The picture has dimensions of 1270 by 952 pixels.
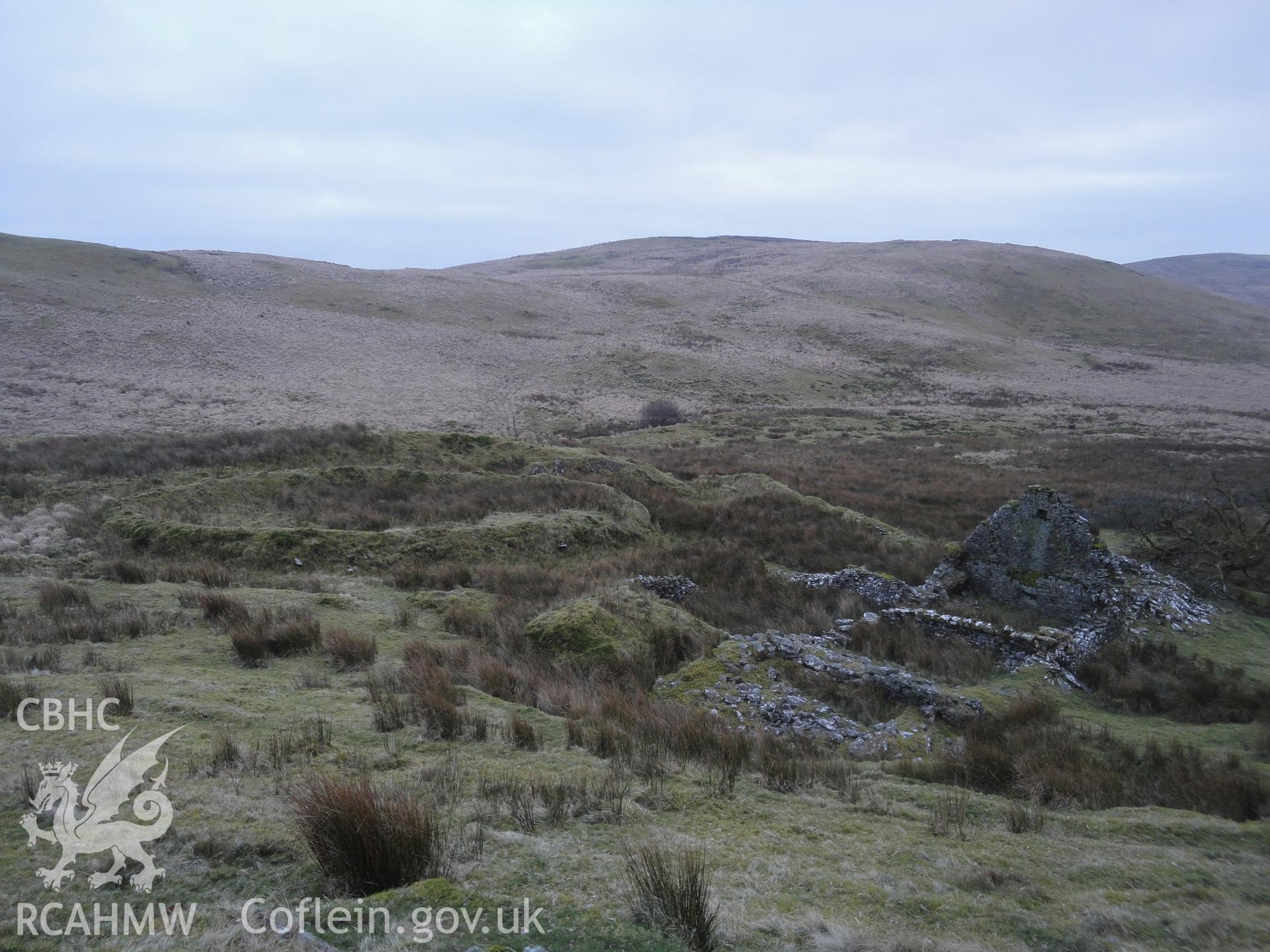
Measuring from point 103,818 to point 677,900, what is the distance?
125 inches

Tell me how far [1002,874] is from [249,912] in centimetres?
397

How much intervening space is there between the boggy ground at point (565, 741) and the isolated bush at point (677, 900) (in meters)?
0.07

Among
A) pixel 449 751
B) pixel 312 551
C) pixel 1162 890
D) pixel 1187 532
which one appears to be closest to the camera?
pixel 1162 890

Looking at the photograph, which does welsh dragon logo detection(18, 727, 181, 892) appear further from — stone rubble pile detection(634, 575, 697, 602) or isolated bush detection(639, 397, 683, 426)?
isolated bush detection(639, 397, 683, 426)

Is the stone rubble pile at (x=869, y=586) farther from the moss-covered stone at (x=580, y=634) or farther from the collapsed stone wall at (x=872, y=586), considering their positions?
the moss-covered stone at (x=580, y=634)

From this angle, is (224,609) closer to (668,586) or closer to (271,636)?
(271,636)

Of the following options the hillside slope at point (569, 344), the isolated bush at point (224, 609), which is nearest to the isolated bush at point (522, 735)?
the isolated bush at point (224, 609)

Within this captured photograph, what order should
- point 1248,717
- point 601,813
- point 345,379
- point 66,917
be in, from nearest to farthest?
point 66,917 → point 601,813 → point 1248,717 → point 345,379

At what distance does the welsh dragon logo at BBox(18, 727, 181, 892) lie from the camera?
10.8 ft

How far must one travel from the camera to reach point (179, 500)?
14.5m

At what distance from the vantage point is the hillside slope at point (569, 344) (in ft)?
144

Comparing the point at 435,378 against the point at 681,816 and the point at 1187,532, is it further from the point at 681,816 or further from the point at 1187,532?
the point at 681,816

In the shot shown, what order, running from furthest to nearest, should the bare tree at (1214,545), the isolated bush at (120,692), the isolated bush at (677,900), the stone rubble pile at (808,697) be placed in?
the bare tree at (1214,545) < the stone rubble pile at (808,697) < the isolated bush at (120,692) < the isolated bush at (677,900)

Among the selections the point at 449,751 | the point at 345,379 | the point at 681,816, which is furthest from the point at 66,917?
the point at 345,379
